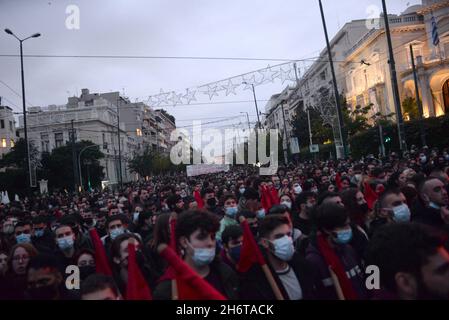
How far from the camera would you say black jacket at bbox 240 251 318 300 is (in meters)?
3.08

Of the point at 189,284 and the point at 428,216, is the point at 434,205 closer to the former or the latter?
the point at 428,216

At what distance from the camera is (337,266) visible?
3.35 m

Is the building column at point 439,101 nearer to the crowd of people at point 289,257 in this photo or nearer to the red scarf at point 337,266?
the crowd of people at point 289,257

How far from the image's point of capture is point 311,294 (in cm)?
322

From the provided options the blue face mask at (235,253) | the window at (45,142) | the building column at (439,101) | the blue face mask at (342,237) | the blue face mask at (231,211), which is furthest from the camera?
the window at (45,142)

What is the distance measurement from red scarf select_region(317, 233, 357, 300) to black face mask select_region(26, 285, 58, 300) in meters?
2.23

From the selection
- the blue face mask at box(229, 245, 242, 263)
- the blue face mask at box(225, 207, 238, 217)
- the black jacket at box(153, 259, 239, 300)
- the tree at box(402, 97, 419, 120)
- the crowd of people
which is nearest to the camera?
the crowd of people

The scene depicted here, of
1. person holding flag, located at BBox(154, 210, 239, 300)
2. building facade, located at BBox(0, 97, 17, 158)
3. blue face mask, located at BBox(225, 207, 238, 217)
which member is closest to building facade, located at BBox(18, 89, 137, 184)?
building facade, located at BBox(0, 97, 17, 158)

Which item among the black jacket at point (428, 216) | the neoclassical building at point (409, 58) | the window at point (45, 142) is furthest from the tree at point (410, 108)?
the window at point (45, 142)

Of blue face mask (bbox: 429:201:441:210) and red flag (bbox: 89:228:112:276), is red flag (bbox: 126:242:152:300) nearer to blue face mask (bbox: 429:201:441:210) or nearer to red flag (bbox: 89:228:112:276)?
red flag (bbox: 89:228:112:276)

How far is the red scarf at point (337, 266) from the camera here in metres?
3.25

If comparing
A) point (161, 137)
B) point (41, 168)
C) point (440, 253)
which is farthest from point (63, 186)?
point (161, 137)

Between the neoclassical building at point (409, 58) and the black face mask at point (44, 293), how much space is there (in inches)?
1493
